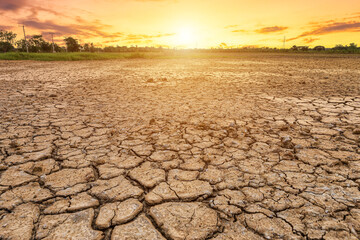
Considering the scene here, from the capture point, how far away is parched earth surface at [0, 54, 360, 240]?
1.21 metres

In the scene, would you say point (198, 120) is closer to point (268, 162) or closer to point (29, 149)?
point (268, 162)

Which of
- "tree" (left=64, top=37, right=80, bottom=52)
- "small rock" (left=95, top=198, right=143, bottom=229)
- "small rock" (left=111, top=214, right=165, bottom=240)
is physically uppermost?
"tree" (left=64, top=37, right=80, bottom=52)

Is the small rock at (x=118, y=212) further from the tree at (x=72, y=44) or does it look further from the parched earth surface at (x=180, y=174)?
the tree at (x=72, y=44)

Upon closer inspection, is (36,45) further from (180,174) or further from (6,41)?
(180,174)

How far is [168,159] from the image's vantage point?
1.95 meters

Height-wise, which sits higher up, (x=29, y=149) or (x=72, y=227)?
(x=29, y=149)

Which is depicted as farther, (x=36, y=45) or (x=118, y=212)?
(x=36, y=45)

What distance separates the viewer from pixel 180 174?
1.72 m

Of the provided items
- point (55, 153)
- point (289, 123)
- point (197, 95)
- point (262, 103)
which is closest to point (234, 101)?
point (262, 103)

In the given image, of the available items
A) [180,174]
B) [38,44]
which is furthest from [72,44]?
[180,174]

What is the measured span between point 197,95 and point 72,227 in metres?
3.70

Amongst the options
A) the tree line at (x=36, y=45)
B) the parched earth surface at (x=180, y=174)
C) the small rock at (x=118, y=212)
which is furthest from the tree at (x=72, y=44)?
the small rock at (x=118, y=212)

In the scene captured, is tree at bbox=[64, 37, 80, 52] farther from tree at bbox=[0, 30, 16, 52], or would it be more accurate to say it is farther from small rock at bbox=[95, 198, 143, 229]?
small rock at bbox=[95, 198, 143, 229]

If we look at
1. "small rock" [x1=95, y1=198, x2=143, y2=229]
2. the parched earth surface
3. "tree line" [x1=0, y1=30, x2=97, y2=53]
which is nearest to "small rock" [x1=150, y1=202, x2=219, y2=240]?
the parched earth surface
